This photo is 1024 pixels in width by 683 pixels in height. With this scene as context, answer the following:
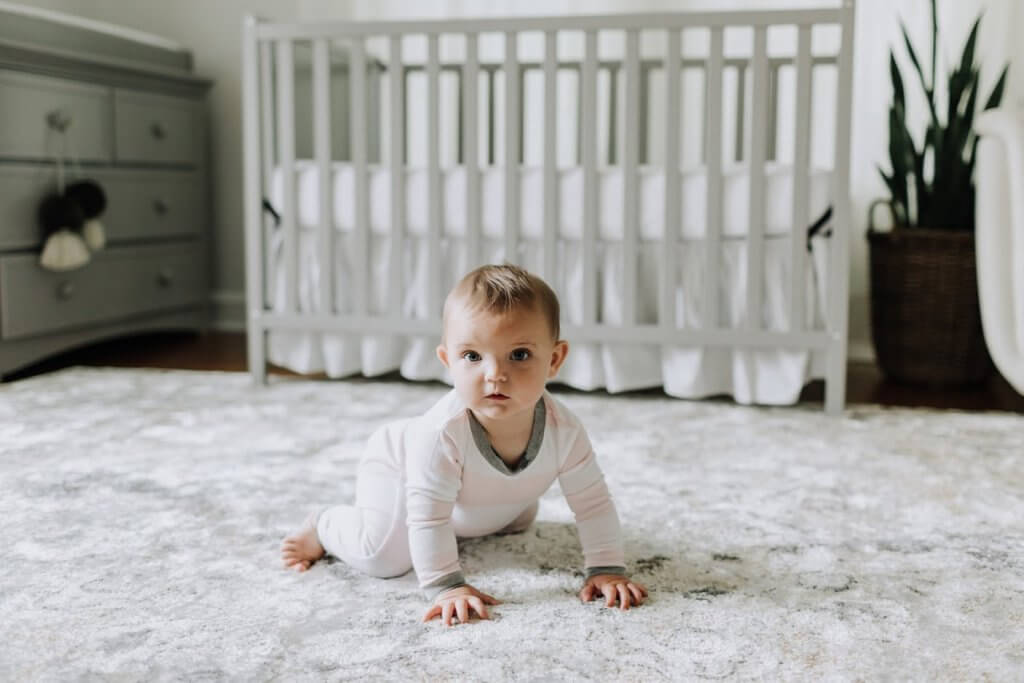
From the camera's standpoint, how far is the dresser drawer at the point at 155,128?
295 centimetres

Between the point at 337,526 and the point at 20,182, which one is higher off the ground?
the point at 20,182

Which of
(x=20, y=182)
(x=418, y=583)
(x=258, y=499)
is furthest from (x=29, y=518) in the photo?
(x=20, y=182)

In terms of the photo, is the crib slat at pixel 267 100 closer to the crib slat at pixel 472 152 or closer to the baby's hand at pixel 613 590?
the crib slat at pixel 472 152

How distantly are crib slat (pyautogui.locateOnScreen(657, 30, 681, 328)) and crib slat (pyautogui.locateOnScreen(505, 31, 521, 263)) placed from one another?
34cm

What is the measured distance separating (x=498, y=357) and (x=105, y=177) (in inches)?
85.4

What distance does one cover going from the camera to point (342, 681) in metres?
0.96

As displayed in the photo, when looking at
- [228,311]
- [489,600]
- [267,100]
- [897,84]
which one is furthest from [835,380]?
[228,311]

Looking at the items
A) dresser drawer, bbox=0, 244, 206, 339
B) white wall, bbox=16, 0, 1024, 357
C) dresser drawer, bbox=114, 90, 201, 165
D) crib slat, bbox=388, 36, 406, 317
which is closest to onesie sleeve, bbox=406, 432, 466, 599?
crib slat, bbox=388, 36, 406, 317

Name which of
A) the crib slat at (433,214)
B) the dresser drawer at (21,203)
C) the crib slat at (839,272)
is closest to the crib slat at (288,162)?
the crib slat at (433,214)

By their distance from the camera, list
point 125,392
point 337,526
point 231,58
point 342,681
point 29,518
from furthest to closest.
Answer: point 231,58 → point 125,392 → point 29,518 → point 337,526 → point 342,681

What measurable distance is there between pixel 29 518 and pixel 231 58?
7.96 ft

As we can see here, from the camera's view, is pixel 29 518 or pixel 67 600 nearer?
pixel 67 600

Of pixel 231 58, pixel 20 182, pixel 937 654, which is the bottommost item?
pixel 937 654

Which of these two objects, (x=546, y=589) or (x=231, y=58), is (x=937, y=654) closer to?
(x=546, y=589)
